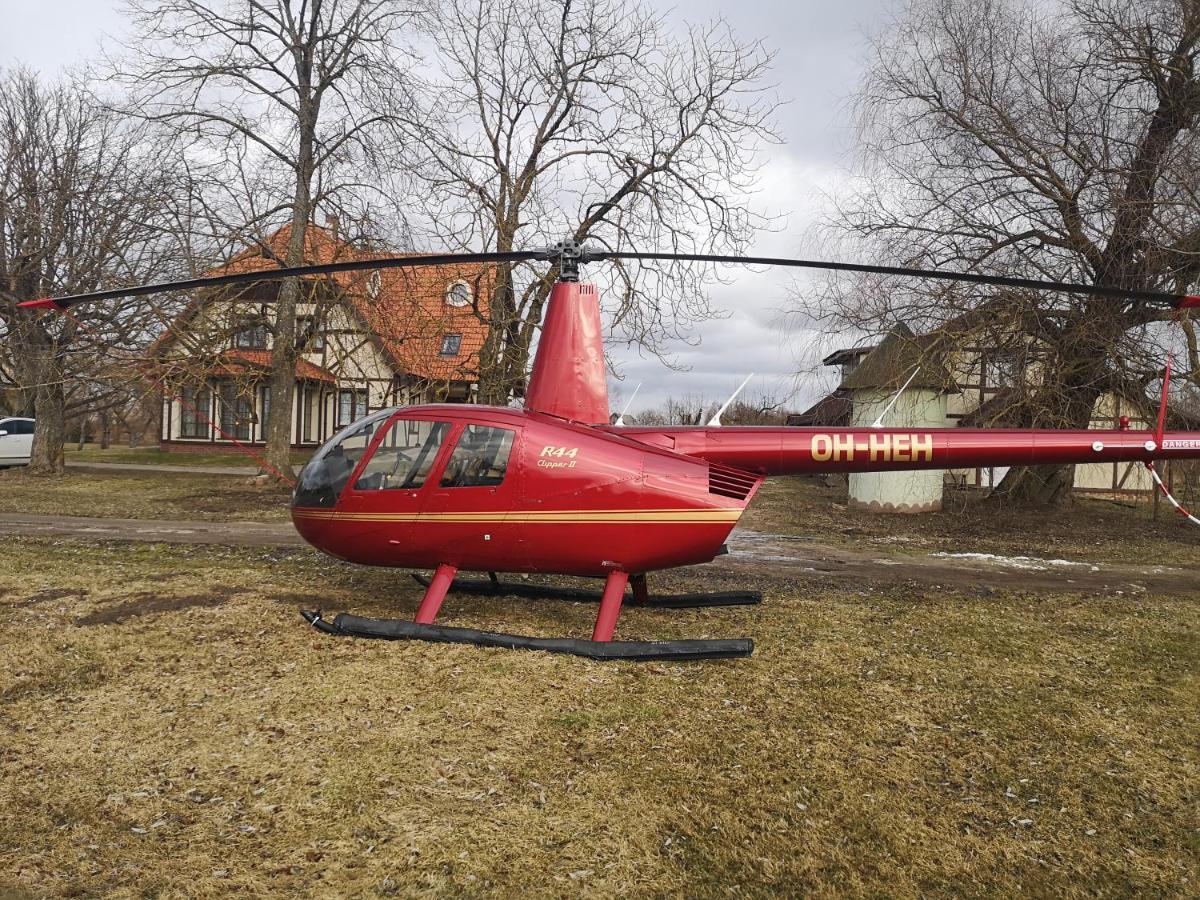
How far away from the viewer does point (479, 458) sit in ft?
21.7

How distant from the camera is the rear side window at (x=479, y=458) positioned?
656cm

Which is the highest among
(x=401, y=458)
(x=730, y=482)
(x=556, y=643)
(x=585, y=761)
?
(x=401, y=458)

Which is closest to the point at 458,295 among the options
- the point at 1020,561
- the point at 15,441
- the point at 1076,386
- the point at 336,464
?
the point at 336,464

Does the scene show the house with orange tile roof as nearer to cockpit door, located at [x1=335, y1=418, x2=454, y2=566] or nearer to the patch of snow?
cockpit door, located at [x1=335, y1=418, x2=454, y2=566]

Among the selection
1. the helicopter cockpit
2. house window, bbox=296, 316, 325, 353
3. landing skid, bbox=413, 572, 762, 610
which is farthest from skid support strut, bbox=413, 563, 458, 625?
house window, bbox=296, 316, 325, 353

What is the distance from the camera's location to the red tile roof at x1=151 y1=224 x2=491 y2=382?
17.6m

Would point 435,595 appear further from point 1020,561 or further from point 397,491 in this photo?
point 1020,561

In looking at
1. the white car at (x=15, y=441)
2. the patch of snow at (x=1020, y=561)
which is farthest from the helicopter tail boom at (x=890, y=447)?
the white car at (x=15, y=441)

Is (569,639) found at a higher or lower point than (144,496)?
higher

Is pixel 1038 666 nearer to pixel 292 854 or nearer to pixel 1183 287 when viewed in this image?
pixel 292 854

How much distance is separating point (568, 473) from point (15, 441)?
2617 cm

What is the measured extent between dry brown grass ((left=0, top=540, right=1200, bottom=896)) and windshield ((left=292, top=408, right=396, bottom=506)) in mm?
1281

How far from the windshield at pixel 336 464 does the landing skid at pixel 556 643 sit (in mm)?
1199

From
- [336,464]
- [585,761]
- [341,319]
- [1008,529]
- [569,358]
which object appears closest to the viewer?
[585,761]
